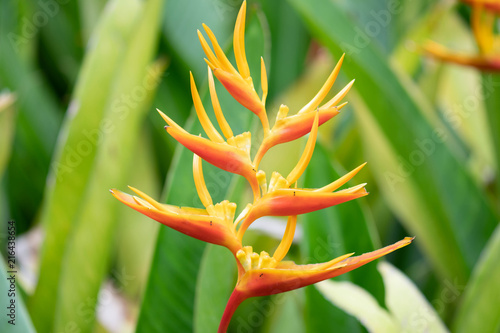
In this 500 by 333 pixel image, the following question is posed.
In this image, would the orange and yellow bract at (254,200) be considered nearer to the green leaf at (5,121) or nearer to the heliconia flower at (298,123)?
the heliconia flower at (298,123)

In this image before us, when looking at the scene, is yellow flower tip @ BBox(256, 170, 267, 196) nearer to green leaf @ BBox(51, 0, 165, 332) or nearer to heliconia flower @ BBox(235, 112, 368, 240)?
heliconia flower @ BBox(235, 112, 368, 240)

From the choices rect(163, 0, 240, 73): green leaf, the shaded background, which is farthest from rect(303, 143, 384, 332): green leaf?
rect(163, 0, 240, 73): green leaf

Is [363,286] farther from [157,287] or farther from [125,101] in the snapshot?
[125,101]

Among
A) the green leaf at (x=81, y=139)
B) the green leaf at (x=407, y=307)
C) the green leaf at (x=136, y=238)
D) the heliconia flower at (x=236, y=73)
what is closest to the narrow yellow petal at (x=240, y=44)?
the heliconia flower at (x=236, y=73)

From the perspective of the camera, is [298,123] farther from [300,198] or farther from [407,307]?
[407,307]

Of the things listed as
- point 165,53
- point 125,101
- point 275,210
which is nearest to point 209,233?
point 275,210
